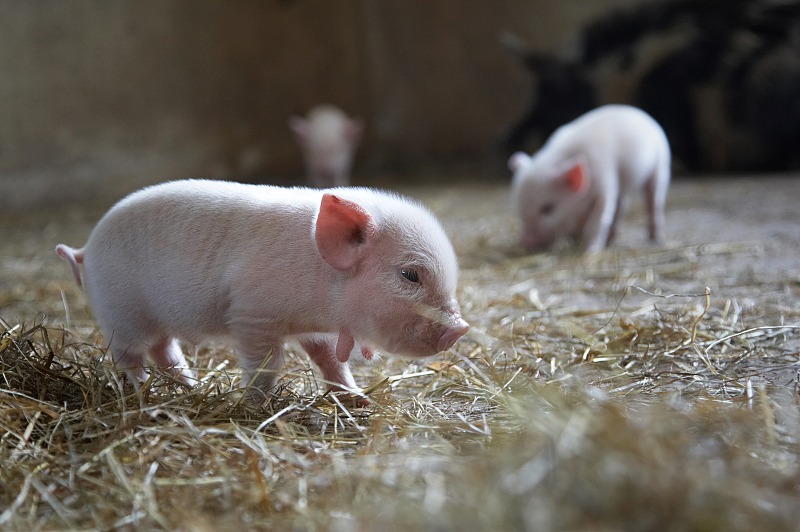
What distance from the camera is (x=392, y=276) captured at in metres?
1.92

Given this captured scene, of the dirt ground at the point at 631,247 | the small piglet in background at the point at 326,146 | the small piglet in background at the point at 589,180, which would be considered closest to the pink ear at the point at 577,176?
the small piglet in background at the point at 589,180

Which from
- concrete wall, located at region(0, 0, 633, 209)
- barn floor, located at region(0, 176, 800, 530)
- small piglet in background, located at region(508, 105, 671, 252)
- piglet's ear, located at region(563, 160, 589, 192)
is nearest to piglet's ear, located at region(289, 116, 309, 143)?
concrete wall, located at region(0, 0, 633, 209)

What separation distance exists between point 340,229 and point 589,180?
302cm

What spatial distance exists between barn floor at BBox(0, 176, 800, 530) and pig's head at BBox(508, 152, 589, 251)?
113 cm

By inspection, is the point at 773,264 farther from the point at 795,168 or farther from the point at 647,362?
the point at 795,168

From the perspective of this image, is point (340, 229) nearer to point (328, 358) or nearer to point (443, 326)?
point (443, 326)

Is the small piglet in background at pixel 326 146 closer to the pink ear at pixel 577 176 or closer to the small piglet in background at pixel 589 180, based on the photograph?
the small piglet in background at pixel 589 180

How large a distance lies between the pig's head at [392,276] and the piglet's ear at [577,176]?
2607 millimetres

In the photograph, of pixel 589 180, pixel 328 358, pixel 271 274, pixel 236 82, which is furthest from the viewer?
pixel 236 82

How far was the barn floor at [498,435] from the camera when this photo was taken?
1111 millimetres

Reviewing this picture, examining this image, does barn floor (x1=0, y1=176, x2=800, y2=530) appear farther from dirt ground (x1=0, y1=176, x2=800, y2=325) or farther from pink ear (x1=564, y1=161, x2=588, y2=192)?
pink ear (x1=564, y1=161, x2=588, y2=192)

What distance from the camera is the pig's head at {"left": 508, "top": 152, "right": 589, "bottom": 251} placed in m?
4.46

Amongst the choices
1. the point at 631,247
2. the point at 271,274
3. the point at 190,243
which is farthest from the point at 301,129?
the point at 271,274

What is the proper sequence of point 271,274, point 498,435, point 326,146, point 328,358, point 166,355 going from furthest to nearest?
point 326,146 → point 166,355 → point 328,358 → point 271,274 → point 498,435
